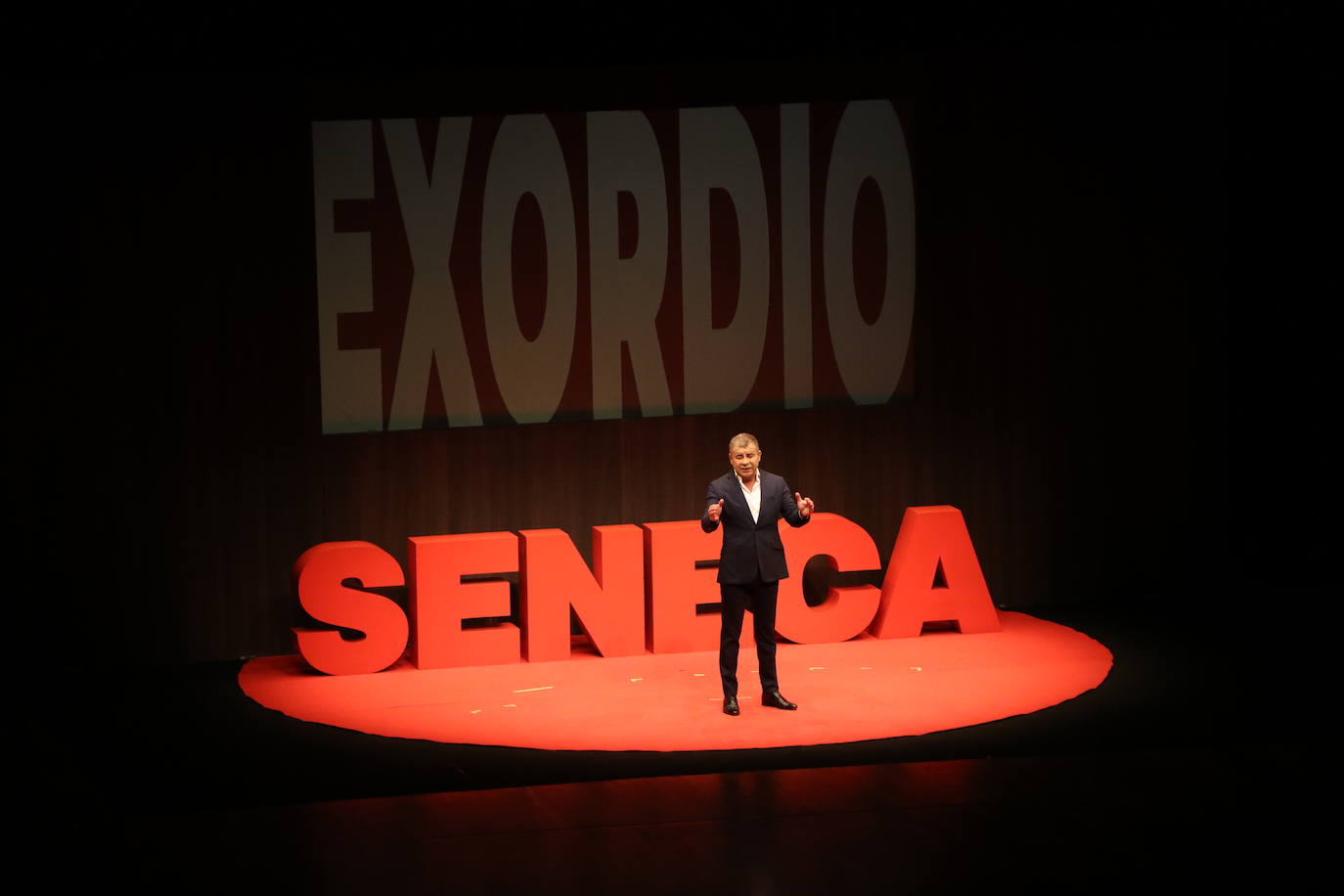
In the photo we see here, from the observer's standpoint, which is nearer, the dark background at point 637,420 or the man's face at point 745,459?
the man's face at point 745,459

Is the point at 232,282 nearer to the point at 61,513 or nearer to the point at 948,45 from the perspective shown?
the point at 61,513

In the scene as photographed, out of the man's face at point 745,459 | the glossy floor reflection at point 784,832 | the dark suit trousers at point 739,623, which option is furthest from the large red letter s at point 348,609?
the glossy floor reflection at point 784,832

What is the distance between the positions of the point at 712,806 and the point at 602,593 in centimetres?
313

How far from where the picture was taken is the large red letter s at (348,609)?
29.0 ft

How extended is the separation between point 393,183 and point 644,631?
2.73m

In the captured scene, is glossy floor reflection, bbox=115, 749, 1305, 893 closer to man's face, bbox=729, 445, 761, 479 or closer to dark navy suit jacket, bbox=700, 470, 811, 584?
dark navy suit jacket, bbox=700, 470, 811, 584

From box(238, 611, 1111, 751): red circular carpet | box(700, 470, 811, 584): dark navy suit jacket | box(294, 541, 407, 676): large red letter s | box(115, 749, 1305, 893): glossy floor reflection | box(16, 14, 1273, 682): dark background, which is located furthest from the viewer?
box(16, 14, 1273, 682): dark background

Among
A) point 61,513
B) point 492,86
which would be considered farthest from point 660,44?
point 61,513

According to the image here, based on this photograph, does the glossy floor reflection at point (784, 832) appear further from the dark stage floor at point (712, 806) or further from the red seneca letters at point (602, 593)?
the red seneca letters at point (602, 593)

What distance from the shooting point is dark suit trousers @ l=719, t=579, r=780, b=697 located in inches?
311

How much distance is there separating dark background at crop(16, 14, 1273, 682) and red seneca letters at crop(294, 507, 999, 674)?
58cm

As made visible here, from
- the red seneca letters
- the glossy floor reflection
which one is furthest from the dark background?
the glossy floor reflection

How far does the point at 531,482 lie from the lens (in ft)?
31.9

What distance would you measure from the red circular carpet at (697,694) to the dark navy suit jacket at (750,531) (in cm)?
62
